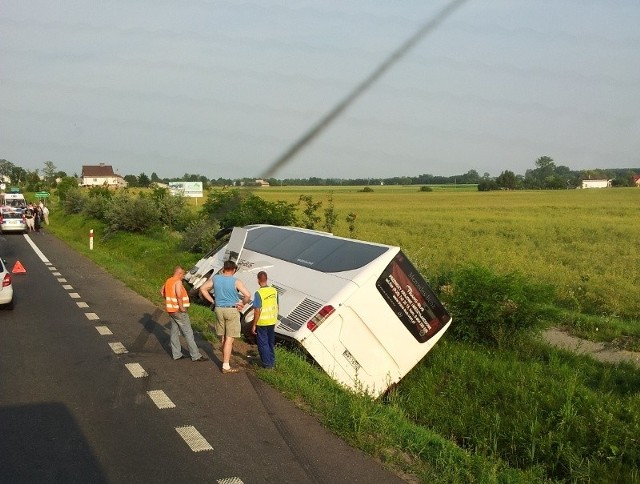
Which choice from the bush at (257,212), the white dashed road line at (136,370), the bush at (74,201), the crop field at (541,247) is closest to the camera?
the white dashed road line at (136,370)

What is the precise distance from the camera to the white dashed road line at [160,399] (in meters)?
7.05

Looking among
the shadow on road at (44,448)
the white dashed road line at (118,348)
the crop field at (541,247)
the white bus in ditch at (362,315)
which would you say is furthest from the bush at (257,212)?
the shadow on road at (44,448)

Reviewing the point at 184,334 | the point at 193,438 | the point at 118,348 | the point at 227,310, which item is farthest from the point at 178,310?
the point at 193,438

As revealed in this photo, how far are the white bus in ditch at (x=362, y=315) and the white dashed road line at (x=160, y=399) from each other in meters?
2.12

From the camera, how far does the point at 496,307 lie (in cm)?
1123

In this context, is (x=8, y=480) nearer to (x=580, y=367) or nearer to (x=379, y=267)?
(x=379, y=267)

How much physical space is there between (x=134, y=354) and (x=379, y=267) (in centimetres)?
377

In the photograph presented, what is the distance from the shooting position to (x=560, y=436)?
7590mm

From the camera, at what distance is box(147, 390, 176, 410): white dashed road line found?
7.05 m

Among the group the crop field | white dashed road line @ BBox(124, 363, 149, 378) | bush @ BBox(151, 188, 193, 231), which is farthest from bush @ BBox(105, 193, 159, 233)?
white dashed road line @ BBox(124, 363, 149, 378)

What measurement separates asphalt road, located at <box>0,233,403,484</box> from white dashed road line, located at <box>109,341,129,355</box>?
19 mm

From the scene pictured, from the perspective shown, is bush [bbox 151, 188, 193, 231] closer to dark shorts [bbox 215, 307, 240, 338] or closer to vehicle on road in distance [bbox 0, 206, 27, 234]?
vehicle on road in distance [bbox 0, 206, 27, 234]

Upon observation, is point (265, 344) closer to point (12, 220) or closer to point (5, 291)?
point (5, 291)

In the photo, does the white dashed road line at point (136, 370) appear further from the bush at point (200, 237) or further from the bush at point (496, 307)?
the bush at point (200, 237)
